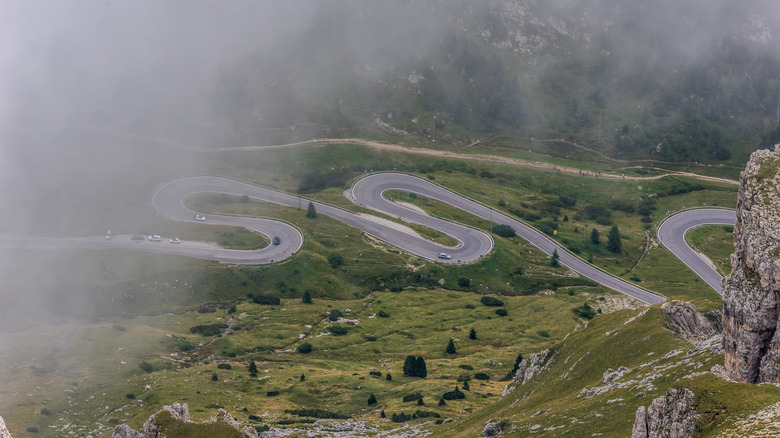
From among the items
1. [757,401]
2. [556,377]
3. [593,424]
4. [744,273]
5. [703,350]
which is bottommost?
[556,377]

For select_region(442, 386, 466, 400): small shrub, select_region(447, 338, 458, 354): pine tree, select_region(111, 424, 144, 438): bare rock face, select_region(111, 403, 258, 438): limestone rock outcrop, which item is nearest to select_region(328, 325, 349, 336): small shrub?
select_region(447, 338, 458, 354): pine tree

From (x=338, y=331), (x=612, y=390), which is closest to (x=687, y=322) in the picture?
(x=612, y=390)

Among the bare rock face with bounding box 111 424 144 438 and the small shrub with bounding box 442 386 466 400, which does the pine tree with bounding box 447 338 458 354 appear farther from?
the bare rock face with bounding box 111 424 144 438

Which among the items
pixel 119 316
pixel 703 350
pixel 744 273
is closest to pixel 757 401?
pixel 744 273

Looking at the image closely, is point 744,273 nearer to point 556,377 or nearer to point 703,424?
point 703,424

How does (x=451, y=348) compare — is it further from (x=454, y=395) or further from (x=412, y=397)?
(x=412, y=397)

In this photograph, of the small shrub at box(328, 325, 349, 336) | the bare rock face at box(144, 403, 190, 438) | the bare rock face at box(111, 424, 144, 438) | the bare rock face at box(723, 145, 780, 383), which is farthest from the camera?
the small shrub at box(328, 325, 349, 336)

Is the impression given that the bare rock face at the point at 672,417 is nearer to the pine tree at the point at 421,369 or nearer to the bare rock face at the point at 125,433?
the bare rock face at the point at 125,433
